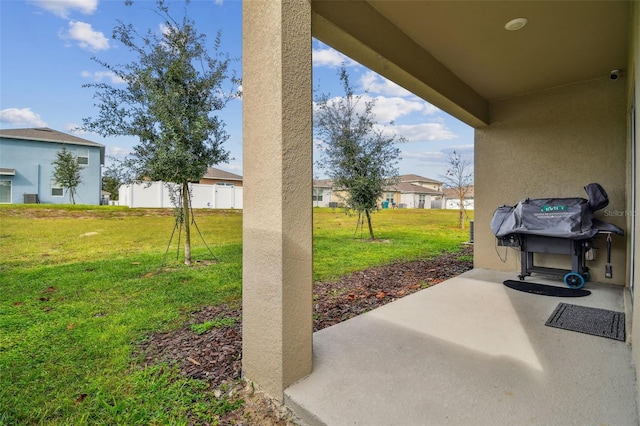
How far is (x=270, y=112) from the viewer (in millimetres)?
1669

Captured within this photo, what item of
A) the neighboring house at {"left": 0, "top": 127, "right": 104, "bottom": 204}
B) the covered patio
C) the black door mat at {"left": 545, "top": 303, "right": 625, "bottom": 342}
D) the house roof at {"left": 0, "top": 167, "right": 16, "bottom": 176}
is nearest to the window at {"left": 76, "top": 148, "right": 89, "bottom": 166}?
the neighboring house at {"left": 0, "top": 127, "right": 104, "bottom": 204}

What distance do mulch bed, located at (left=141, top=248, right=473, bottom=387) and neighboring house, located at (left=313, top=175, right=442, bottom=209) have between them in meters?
3.34

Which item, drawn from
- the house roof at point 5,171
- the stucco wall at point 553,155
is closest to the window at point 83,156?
the house roof at point 5,171

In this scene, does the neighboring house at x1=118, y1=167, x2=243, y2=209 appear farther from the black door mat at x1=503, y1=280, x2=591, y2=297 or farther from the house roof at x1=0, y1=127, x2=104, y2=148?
the black door mat at x1=503, y1=280, x2=591, y2=297

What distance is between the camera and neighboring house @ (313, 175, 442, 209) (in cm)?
882

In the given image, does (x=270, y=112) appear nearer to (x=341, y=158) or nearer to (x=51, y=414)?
(x=51, y=414)

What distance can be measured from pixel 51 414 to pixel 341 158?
24.7 feet

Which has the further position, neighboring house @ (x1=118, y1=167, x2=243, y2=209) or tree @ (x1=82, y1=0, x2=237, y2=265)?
neighboring house @ (x1=118, y1=167, x2=243, y2=209)

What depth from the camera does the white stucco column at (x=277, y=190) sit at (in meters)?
1.64

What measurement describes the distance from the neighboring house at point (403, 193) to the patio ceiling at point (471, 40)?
4966 mm

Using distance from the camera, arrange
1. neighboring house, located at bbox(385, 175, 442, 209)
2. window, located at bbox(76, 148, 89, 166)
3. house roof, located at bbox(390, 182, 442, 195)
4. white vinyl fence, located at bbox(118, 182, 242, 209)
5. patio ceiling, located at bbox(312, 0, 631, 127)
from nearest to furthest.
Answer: patio ceiling, located at bbox(312, 0, 631, 127)
window, located at bbox(76, 148, 89, 166)
white vinyl fence, located at bbox(118, 182, 242, 209)
neighboring house, located at bbox(385, 175, 442, 209)
house roof, located at bbox(390, 182, 442, 195)

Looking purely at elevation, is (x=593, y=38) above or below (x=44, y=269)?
above

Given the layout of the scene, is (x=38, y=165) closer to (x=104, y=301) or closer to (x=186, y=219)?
(x=186, y=219)

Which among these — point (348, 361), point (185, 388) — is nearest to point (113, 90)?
point (185, 388)
